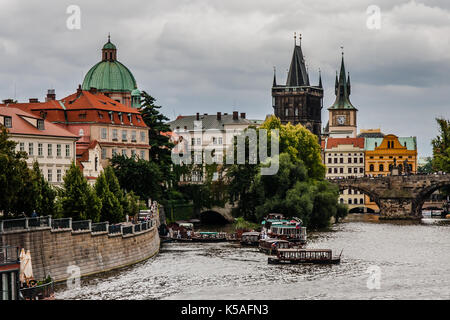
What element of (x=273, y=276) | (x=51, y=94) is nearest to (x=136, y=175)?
(x=51, y=94)

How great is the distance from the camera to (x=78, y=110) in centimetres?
9219

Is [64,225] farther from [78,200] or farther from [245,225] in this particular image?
[245,225]

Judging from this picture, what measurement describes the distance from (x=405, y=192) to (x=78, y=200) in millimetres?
73112

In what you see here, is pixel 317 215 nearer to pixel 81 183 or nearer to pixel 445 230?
pixel 445 230

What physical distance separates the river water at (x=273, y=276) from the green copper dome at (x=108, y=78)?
179ft

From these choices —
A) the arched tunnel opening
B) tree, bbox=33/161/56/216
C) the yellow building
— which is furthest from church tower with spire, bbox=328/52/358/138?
tree, bbox=33/161/56/216

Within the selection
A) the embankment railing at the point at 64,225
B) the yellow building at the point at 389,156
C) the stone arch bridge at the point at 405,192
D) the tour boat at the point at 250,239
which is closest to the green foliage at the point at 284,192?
the tour boat at the point at 250,239

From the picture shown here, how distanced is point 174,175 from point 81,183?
44.6m

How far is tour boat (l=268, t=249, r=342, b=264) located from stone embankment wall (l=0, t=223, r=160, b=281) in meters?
9.47

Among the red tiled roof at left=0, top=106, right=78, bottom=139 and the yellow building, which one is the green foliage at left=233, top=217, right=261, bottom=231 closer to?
the red tiled roof at left=0, top=106, right=78, bottom=139

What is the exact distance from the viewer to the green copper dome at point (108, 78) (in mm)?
129750

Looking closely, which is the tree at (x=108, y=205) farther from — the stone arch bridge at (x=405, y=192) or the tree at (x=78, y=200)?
the stone arch bridge at (x=405, y=192)

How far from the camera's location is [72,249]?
52.8m

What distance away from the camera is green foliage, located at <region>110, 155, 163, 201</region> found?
296ft
